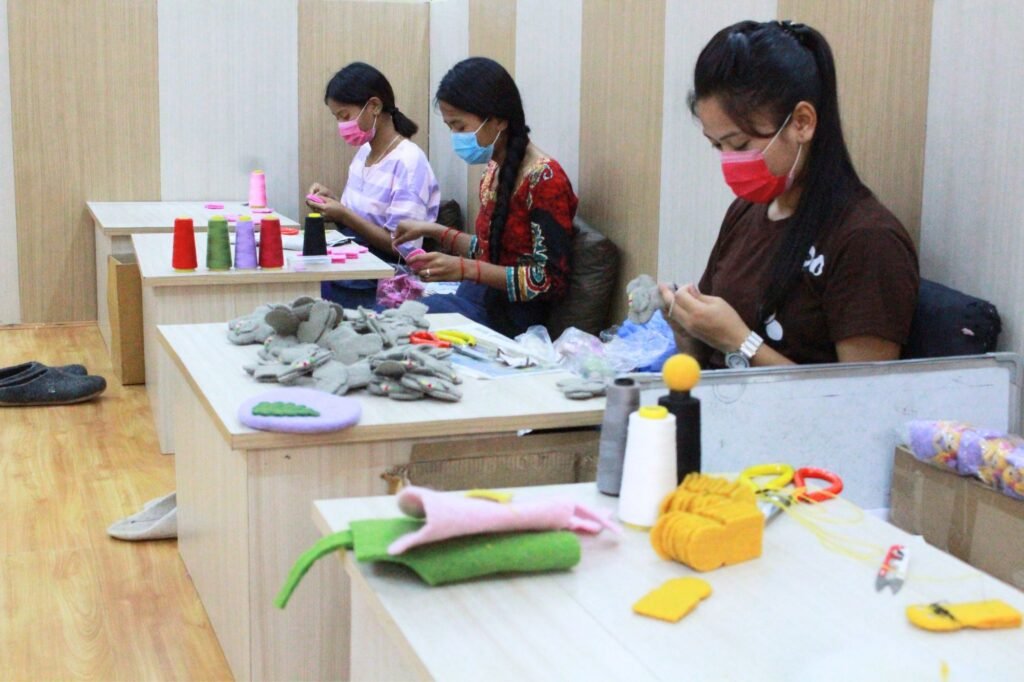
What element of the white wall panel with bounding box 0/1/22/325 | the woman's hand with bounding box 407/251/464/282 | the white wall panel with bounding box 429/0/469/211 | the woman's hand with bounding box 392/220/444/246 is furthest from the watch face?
the white wall panel with bounding box 0/1/22/325

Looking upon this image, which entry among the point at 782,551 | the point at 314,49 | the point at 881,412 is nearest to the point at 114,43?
the point at 314,49

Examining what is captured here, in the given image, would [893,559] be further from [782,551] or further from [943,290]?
[943,290]

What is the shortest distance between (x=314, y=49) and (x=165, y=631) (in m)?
3.78

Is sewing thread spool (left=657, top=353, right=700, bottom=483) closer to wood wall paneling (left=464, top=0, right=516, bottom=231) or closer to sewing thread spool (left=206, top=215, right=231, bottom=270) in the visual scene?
sewing thread spool (left=206, top=215, right=231, bottom=270)

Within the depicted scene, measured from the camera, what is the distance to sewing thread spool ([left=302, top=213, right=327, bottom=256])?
3.59 m

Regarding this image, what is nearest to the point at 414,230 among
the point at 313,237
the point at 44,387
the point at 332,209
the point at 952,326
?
the point at 332,209

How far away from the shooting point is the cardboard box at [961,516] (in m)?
1.74

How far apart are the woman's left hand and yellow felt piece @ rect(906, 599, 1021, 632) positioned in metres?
0.90

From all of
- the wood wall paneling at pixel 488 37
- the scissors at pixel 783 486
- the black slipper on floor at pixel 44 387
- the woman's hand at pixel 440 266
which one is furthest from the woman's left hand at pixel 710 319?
the black slipper on floor at pixel 44 387

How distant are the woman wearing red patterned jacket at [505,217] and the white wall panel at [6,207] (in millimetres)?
2637

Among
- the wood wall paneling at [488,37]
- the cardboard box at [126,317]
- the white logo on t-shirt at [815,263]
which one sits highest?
the wood wall paneling at [488,37]

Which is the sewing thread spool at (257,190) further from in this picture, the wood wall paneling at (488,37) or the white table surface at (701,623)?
the white table surface at (701,623)

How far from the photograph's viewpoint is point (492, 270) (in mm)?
3514

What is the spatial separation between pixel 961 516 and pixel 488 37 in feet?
11.3
